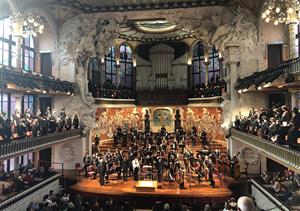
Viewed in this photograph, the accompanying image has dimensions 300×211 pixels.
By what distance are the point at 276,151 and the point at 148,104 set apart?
17.4 metres

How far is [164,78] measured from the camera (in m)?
29.0

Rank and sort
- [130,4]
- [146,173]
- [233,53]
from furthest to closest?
[130,4]
[233,53]
[146,173]

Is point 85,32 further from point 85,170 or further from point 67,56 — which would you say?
point 85,170

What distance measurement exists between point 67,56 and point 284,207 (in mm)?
16192

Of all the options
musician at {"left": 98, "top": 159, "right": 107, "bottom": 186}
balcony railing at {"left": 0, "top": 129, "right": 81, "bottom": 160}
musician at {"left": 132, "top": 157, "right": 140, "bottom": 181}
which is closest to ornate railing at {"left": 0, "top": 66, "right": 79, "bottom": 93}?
balcony railing at {"left": 0, "top": 129, "right": 81, "bottom": 160}

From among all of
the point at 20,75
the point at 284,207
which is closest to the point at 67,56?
the point at 20,75

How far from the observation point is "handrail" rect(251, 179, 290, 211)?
10906mm

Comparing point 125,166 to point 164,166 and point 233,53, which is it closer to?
point 164,166

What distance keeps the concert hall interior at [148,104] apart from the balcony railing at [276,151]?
7 centimetres

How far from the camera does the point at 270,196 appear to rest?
1234 cm

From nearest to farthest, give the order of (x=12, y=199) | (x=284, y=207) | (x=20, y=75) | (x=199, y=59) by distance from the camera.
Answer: (x=284, y=207) < (x=12, y=199) < (x=20, y=75) < (x=199, y=59)

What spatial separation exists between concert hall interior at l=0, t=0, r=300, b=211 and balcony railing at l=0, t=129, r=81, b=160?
0.07 m

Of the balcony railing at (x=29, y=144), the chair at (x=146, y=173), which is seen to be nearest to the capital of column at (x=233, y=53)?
the chair at (x=146, y=173)

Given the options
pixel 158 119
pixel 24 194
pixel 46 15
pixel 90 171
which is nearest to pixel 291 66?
pixel 24 194
